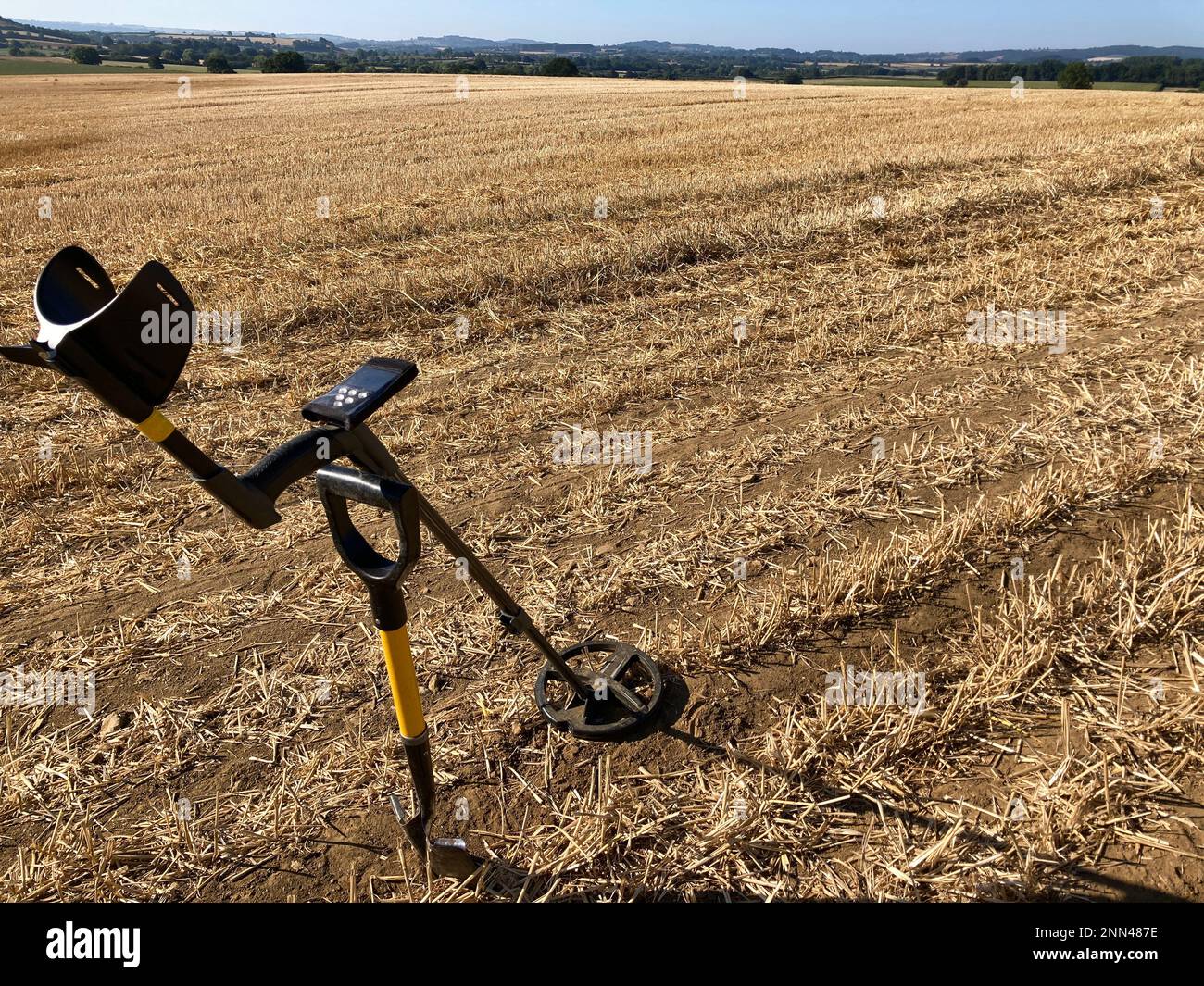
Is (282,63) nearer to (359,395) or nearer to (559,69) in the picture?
(559,69)

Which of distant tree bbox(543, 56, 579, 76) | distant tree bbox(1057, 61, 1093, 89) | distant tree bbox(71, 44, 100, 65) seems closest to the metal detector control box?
distant tree bbox(1057, 61, 1093, 89)

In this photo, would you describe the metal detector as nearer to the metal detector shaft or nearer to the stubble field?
the metal detector shaft

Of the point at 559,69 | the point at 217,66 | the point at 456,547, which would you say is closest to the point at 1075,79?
the point at 559,69

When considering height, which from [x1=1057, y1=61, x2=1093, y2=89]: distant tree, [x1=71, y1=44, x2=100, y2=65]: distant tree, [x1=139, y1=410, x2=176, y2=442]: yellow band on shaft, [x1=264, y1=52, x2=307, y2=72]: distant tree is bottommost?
[x1=139, y1=410, x2=176, y2=442]: yellow band on shaft

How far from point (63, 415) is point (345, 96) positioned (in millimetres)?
35590

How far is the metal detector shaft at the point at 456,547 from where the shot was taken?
2.16 metres

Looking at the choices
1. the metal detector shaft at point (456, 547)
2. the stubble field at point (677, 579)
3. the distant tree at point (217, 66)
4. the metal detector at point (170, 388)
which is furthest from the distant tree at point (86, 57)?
the metal detector at point (170, 388)

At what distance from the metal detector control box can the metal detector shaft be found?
0.22 ft

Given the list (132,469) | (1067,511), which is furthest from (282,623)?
(1067,511)

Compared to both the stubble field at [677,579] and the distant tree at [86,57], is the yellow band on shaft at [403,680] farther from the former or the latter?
the distant tree at [86,57]

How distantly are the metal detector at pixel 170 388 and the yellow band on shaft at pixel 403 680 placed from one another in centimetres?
2

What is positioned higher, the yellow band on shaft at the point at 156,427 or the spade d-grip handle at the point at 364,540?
the yellow band on shaft at the point at 156,427

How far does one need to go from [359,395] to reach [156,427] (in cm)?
50

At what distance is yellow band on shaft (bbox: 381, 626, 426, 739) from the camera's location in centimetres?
218
